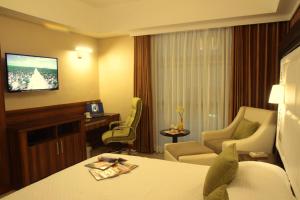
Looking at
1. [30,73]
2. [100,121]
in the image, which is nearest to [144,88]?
[100,121]

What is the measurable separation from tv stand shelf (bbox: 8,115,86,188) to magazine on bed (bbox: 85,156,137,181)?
48.1 inches

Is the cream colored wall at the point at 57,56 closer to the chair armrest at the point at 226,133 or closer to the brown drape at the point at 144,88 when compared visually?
the brown drape at the point at 144,88

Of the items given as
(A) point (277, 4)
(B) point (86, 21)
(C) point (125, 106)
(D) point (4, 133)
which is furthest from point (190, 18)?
(D) point (4, 133)

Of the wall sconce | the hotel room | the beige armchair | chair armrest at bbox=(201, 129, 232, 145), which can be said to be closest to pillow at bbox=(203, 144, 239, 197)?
the hotel room

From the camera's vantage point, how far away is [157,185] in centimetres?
192

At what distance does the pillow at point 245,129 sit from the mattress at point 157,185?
1419 mm

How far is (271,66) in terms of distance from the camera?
147 inches

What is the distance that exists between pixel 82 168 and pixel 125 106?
287 centimetres

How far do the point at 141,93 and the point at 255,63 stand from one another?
84.6 inches

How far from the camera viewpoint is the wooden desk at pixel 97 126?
4417mm

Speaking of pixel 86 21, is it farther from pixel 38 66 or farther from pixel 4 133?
pixel 4 133

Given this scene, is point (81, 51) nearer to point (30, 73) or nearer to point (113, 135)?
point (30, 73)

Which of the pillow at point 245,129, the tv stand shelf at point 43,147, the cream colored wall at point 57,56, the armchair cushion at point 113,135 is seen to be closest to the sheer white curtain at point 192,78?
the pillow at point 245,129

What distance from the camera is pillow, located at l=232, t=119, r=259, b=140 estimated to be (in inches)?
131
